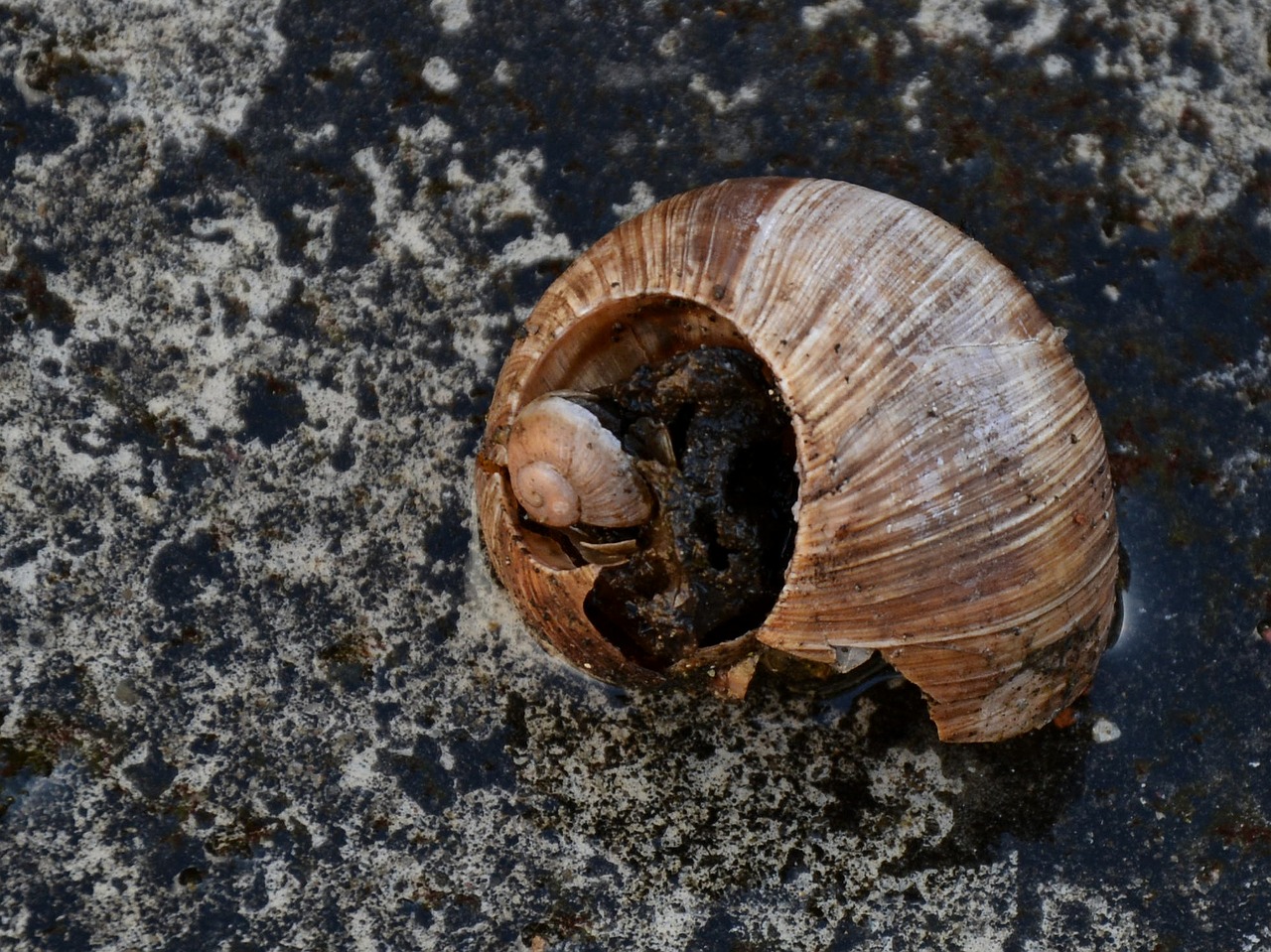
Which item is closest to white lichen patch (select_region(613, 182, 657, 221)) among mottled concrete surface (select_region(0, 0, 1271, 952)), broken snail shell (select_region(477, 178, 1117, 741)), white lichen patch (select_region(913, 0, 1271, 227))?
mottled concrete surface (select_region(0, 0, 1271, 952))

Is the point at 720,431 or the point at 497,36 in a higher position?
the point at 497,36

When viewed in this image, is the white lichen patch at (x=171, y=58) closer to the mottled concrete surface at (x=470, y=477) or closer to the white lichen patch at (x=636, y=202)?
the mottled concrete surface at (x=470, y=477)

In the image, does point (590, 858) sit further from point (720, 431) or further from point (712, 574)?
point (720, 431)

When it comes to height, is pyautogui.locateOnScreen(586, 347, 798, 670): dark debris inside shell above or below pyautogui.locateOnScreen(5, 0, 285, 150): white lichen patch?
below

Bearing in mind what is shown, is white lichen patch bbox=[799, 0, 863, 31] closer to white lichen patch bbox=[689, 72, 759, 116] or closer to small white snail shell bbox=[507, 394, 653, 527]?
Answer: white lichen patch bbox=[689, 72, 759, 116]

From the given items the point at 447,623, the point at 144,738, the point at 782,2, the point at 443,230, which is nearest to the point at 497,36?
the point at 443,230

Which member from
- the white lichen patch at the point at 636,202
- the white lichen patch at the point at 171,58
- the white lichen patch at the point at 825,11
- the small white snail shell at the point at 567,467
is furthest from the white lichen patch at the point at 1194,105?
the white lichen patch at the point at 171,58
